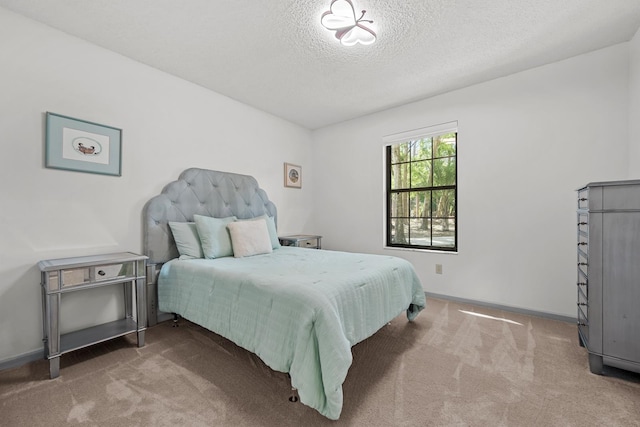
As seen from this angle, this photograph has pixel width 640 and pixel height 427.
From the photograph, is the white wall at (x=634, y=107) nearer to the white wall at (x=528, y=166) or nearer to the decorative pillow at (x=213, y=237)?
the white wall at (x=528, y=166)

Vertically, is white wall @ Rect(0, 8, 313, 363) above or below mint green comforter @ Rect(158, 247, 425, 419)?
above

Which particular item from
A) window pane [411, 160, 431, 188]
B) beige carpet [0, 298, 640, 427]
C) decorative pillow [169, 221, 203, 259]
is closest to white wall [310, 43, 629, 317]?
window pane [411, 160, 431, 188]

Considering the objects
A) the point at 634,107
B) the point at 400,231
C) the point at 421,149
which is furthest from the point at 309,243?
the point at 634,107

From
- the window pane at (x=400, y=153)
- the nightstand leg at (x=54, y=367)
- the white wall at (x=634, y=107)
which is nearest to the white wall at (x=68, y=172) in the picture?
the nightstand leg at (x=54, y=367)

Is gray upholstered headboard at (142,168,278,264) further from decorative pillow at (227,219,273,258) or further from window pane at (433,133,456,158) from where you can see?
window pane at (433,133,456,158)

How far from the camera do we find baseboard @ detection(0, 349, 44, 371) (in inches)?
74.0

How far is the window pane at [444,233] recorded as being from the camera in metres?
3.39

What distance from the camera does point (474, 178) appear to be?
3.12 m

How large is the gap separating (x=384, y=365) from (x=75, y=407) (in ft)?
6.01

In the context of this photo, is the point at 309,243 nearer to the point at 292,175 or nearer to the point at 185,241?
the point at 292,175

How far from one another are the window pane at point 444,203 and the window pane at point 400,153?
2.14ft

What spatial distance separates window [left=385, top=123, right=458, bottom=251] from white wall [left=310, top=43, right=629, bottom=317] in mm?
156

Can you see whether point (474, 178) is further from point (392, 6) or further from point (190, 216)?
point (190, 216)

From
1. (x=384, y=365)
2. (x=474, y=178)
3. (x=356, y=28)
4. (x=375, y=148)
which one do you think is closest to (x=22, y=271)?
(x=384, y=365)
